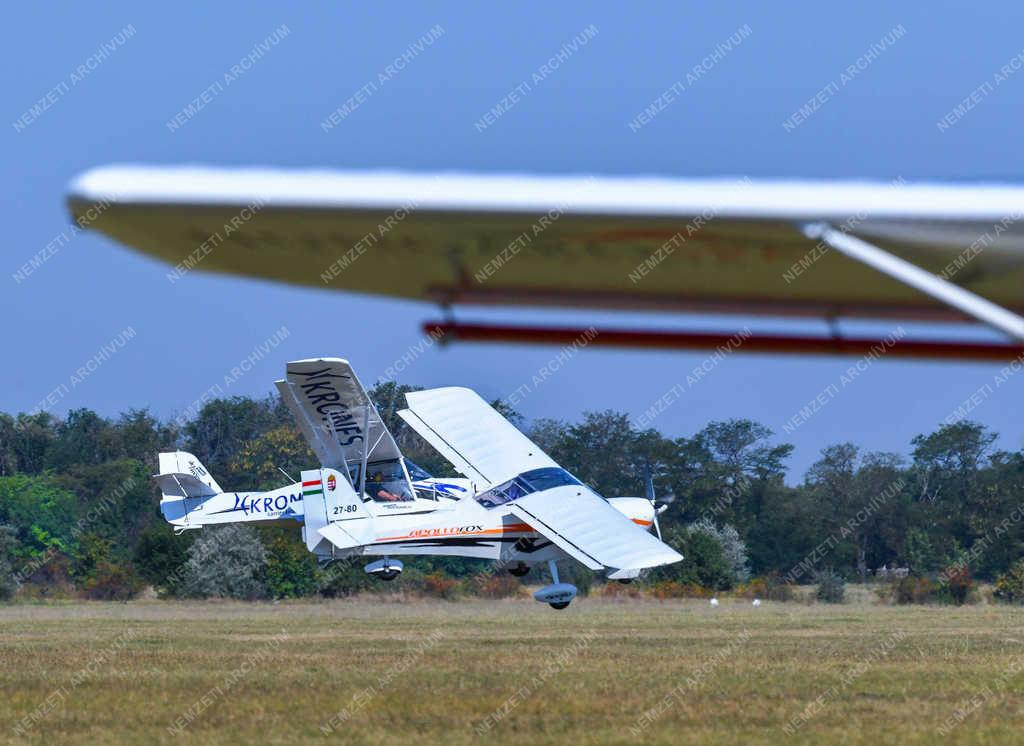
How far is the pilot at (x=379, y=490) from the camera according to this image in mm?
27969

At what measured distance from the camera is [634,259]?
18.5 feet

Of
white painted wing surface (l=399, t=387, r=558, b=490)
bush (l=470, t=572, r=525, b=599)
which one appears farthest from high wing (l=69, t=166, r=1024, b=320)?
bush (l=470, t=572, r=525, b=599)

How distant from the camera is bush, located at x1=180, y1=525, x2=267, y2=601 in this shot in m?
37.4

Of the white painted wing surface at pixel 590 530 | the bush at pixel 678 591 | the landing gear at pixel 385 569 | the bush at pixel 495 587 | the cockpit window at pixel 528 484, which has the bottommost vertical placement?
the bush at pixel 678 591

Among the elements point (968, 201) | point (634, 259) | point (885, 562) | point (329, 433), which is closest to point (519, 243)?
point (634, 259)

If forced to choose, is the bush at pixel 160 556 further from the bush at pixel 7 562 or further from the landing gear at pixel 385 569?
the landing gear at pixel 385 569

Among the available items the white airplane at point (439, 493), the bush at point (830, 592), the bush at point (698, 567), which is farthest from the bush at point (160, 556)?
the bush at point (830, 592)

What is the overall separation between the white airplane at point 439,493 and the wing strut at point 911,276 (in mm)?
18575

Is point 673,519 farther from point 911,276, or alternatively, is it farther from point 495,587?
point 911,276

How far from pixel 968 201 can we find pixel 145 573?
3637 cm

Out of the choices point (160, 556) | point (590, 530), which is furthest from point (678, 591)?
point (160, 556)

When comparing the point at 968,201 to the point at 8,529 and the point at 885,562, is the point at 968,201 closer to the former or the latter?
the point at 885,562

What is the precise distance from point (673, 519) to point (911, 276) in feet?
153

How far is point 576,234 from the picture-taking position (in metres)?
5.32
